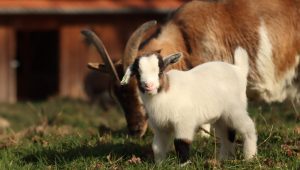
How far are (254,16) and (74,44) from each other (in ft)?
45.1

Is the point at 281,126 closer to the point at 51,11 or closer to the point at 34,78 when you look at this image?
the point at 51,11

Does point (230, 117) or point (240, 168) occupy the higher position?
point (230, 117)

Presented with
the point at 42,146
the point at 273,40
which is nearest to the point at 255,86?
the point at 273,40

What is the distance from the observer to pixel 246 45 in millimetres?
8164

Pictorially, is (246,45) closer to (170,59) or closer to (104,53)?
(104,53)

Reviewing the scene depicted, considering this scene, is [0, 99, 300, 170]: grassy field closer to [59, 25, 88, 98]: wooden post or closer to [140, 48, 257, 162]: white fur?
[140, 48, 257, 162]: white fur

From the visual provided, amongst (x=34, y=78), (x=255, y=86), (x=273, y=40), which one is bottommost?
(x=34, y=78)

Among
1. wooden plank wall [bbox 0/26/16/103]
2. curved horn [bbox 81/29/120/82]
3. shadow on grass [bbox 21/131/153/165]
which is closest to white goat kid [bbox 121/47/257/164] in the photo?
shadow on grass [bbox 21/131/153/165]

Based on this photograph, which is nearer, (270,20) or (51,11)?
(270,20)

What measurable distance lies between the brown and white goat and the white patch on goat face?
243 cm

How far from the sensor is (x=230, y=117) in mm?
6148

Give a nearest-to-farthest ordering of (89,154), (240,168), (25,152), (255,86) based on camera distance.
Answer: (240,168), (89,154), (25,152), (255,86)

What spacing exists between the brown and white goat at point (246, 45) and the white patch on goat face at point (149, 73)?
2.43 meters

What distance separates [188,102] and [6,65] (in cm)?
1591
